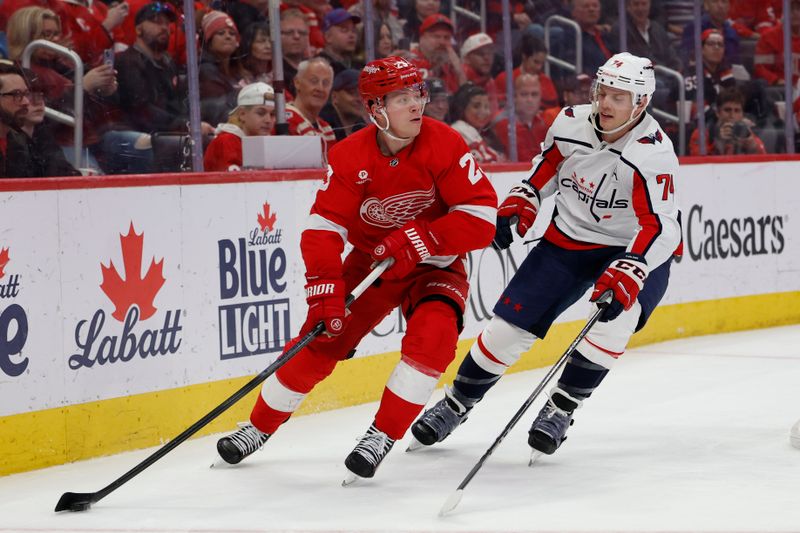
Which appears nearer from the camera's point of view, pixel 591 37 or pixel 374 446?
pixel 374 446

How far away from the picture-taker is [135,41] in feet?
15.8

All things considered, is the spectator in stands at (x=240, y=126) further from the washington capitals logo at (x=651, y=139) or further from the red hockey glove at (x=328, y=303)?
the washington capitals logo at (x=651, y=139)

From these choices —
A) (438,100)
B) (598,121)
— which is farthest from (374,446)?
(438,100)

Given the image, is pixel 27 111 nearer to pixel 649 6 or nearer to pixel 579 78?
pixel 579 78

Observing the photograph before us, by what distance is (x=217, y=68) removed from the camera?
16.6 feet

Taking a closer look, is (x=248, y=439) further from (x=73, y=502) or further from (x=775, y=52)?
(x=775, y=52)

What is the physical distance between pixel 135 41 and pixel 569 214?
1867 millimetres

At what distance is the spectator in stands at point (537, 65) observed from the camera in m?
6.54

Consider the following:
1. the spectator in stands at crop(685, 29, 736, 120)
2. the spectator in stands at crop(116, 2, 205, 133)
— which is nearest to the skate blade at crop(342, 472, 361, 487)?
the spectator in stands at crop(116, 2, 205, 133)

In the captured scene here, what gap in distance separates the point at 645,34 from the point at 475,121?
1.53m

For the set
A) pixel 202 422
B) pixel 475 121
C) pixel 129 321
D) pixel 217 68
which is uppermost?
pixel 217 68

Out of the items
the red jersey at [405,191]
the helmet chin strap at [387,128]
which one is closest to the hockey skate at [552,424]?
the red jersey at [405,191]

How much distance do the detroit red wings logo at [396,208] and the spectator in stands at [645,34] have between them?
3666 millimetres

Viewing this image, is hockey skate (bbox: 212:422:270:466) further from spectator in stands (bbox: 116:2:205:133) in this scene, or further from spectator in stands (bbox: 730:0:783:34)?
spectator in stands (bbox: 730:0:783:34)
